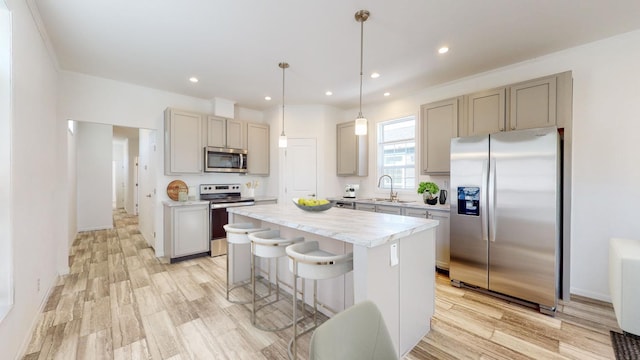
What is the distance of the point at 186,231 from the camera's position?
409cm

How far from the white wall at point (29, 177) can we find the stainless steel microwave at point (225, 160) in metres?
1.89

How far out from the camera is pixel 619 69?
8.70 ft

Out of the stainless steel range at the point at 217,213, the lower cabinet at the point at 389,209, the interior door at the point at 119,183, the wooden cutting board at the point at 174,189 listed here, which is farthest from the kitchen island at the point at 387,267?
the interior door at the point at 119,183

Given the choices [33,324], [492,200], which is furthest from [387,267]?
[33,324]

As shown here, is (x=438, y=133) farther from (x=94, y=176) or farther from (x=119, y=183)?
(x=119, y=183)

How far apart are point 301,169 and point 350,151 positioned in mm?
1025

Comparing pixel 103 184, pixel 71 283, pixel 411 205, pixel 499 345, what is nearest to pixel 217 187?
pixel 71 283

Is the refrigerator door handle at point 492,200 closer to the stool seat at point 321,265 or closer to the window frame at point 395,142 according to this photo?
the window frame at point 395,142

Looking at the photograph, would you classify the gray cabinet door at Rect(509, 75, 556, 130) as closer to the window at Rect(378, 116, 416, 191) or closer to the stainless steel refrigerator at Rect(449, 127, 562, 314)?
the stainless steel refrigerator at Rect(449, 127, 562, 314)

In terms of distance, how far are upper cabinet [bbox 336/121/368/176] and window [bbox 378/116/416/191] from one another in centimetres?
30

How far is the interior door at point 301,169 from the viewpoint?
5.13 metres

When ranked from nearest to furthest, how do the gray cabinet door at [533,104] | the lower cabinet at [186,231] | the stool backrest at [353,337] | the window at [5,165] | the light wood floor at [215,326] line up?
1. the stool backrest at [353,337]
2. the window at [5,165]
3. the light wood floor at [215,326]
4. the gray cabinet door at [533,104]
5. the lower cabinet at [186,231]

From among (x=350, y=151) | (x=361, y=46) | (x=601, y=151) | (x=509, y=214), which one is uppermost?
(x=361, y=46)

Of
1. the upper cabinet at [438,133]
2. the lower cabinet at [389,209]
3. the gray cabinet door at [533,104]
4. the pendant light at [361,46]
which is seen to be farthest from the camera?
the lower cabinet at [389,209]
